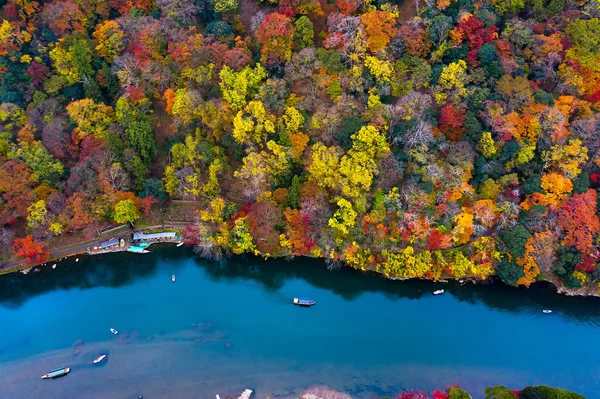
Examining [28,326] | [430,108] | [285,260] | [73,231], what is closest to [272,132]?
[285,260]

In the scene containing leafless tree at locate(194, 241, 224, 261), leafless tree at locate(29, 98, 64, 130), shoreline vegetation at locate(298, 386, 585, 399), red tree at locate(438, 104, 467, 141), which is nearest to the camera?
shoreline vegetation at locate(298, 386, 585, 399)

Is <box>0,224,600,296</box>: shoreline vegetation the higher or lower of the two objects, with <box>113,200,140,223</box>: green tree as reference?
lower

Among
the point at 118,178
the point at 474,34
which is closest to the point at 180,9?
the point at 118,178

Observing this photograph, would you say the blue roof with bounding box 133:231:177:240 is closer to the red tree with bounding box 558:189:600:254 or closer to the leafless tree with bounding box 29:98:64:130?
the leafless tree with bounding box 29:98:64:130

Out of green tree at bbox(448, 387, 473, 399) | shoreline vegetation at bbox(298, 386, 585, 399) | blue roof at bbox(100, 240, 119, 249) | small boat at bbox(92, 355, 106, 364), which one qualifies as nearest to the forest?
blue roof at bbox(100, 240, 119, 249)

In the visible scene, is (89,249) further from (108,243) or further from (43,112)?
(43,112)
